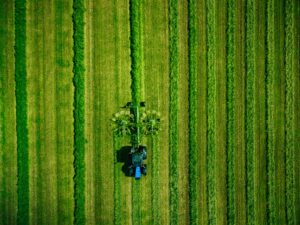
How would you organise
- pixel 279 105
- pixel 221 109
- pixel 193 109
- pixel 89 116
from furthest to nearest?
1. pixel 279 105
2. pixel 221 109
3. pixel 193 109
4. pixel 89 116

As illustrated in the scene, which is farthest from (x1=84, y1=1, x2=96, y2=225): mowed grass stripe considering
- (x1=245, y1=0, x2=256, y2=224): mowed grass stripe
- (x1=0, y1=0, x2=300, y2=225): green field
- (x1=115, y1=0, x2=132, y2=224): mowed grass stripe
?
(x1=245, y1=0, x2=256, y2=224): mowed grass stripe

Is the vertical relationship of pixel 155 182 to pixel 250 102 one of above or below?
below

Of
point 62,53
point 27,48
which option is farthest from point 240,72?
point 27,48

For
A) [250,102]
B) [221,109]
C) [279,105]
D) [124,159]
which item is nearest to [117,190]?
[124,159]

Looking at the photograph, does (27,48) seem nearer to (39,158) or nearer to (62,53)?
(62,53)

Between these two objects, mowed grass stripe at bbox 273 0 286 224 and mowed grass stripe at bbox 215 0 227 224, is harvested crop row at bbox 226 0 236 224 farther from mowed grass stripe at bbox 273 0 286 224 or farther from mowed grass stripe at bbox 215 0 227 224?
mowed grass stripe at bbox 273 0 286 224

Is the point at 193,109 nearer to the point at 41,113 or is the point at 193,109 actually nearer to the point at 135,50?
the point at 135,50
